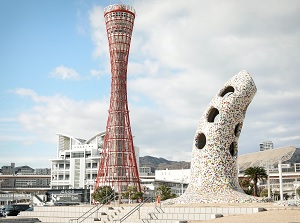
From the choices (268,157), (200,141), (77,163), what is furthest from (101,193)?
(268,157)

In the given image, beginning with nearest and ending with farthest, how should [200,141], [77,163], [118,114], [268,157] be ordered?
[200,141]
[118,114]
[268,157]
[77,163]

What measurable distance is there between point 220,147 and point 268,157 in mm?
45899

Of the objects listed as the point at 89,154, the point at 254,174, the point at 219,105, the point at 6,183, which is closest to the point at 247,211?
the point at 219,105

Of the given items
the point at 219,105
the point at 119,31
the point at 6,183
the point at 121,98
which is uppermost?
the point at 119,31

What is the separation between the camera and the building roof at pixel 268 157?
65.9m

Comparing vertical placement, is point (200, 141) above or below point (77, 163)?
above

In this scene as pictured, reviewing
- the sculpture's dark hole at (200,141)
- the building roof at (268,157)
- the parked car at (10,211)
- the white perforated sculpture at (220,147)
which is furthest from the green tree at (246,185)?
the parked car at (10,211)

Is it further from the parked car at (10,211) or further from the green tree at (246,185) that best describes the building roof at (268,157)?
the parked car at (10,211)

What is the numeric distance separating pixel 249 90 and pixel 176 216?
39.1ft

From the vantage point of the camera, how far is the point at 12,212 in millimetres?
38562

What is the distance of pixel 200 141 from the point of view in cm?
3153

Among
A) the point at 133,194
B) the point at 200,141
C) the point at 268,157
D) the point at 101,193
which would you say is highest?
the point at 200,141

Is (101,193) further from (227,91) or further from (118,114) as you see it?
(227,91)

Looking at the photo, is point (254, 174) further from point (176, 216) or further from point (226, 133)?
point (176, 216)
